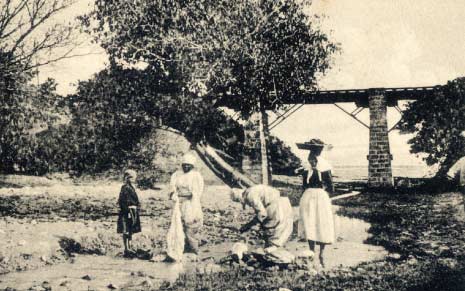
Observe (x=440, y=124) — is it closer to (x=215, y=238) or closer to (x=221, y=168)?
(x=221, y=168)

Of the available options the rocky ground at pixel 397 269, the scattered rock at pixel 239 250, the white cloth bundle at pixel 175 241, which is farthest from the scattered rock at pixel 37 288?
the scattered rock at pixel 239 250

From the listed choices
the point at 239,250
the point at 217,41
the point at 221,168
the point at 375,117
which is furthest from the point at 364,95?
the point at 239,250

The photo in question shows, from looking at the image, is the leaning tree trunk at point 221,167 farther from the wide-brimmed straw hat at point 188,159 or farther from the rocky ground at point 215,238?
the wide-brimmed straw hat at point 188,159

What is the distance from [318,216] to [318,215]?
0.02 meters

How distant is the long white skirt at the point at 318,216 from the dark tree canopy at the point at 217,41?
256 inches

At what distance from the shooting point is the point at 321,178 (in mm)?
8008

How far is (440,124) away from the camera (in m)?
17.9

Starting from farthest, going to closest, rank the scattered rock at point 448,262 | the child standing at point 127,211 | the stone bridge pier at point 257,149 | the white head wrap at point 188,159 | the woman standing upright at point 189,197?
the stone bridge pier at point 257,149 → the child standing at point 127,211 → the woman standing upright at point 189,197 → the white head wrap at point 188,159 → the scattered rock at point 448,262

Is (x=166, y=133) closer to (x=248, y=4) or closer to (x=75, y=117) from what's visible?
(x=75, y=117)

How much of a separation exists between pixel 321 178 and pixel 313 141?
0.59 m

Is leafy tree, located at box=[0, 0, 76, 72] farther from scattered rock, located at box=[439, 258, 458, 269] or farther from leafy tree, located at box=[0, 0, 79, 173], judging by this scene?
scattered rock, located at box=[439, 258, 458, 269]

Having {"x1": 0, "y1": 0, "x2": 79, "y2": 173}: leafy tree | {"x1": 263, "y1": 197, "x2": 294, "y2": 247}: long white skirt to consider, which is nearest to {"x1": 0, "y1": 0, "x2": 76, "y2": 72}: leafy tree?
{"x1": 0, "y1": 0, "x2": 79, "y2": 173}: leafy tree

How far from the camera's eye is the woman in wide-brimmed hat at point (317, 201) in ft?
26.0

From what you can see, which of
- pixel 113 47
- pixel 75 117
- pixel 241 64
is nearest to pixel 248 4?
pixel 241 64
